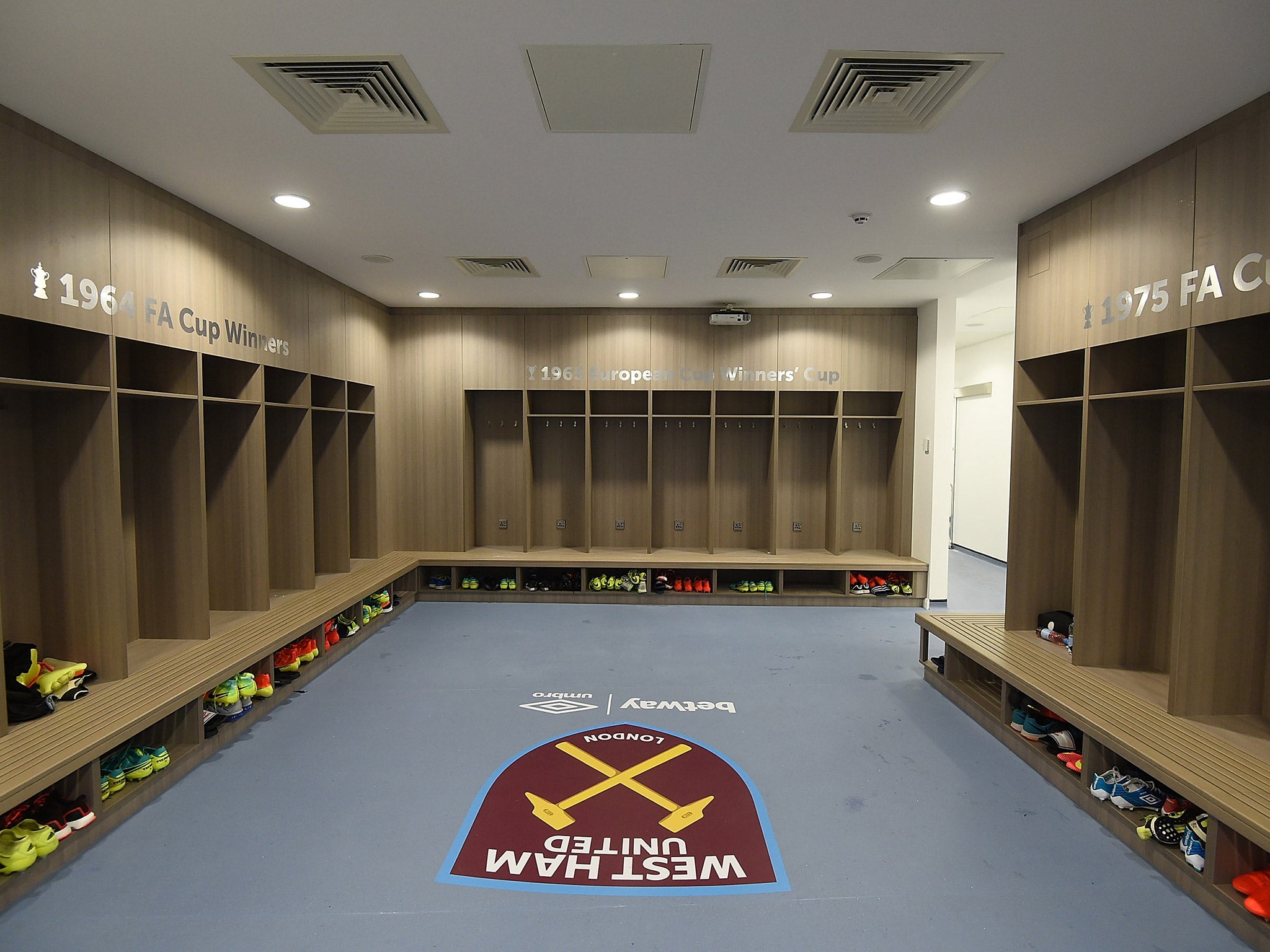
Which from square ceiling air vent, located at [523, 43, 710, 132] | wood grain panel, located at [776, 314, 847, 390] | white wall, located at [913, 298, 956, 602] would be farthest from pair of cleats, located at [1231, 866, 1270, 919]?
wood grain panel, located at [776, 314, 847, 390]

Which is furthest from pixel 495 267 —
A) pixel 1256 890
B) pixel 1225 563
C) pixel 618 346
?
pixel 1256 890

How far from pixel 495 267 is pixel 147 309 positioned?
84.8 inches

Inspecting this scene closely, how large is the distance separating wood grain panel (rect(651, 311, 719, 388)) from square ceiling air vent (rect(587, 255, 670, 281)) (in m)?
1.10

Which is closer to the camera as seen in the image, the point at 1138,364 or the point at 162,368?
the point at 1138,364

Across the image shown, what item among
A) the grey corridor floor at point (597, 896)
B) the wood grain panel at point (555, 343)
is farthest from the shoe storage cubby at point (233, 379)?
the wood grain panel at point (555, 343)

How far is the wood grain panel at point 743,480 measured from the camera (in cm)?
619

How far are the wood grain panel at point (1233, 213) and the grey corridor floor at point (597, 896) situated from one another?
1.99 m

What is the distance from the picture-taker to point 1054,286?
325 cm

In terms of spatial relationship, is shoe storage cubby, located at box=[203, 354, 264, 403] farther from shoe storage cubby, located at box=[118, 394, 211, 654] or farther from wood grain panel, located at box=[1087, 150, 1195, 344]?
wood grain panel, located at box=[1087, 150, 1195, 344]

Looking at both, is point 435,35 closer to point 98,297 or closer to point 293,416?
point 98,297

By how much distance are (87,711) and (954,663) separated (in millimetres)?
4102

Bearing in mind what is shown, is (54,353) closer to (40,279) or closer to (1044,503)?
(40,279)

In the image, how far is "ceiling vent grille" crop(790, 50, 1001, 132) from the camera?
6.60ft

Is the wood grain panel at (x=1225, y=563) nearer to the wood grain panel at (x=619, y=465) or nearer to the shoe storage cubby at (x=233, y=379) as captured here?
the wood grain panel at (x=619, y=465)
